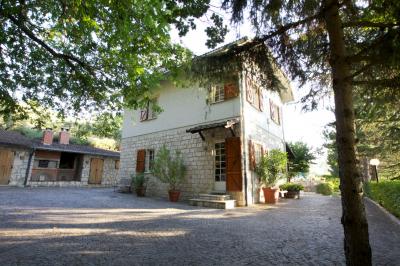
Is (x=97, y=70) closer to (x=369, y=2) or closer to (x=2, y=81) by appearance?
(x=2, y=81)

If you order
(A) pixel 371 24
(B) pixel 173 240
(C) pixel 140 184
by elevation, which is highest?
(A) pixel 371 24

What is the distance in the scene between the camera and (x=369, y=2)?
11.2 feet

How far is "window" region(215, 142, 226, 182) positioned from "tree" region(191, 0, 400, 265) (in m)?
6.56

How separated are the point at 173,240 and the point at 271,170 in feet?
23.2

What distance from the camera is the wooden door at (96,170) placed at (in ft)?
68.3

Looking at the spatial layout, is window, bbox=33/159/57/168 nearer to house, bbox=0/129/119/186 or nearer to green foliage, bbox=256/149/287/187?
house, bbox=0/129/119/186

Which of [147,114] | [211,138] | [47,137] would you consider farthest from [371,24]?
[47,137]

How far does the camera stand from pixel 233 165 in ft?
32.8

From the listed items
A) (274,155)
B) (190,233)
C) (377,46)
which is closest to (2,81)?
(190,233)

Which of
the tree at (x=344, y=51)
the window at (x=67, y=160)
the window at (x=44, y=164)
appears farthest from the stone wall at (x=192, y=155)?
the window at (x=67, y=160)

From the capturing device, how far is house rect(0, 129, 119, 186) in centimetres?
1642

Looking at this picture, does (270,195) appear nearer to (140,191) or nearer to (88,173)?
(140,191)

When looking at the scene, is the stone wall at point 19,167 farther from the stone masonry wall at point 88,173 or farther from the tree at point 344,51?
the tree at point 344,51

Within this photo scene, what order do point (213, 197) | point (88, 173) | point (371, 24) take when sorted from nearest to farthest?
A: point (371, 24) < point (213, 197) < point (88, 173)
